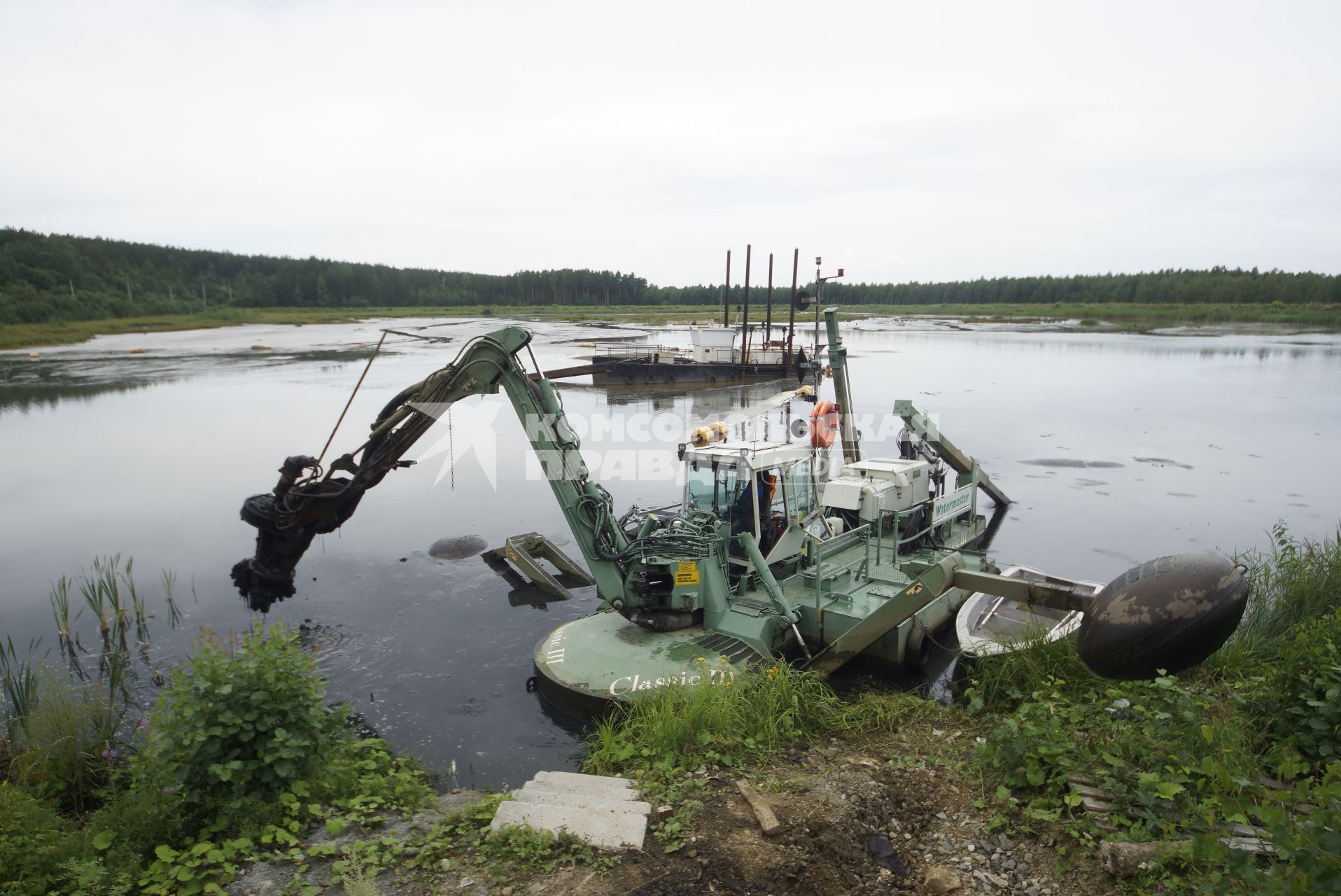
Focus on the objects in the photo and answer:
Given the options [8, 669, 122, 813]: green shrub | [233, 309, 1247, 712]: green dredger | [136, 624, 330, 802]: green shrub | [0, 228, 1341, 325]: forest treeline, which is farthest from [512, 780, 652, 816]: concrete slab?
[0, 228, 1341, 325]: forest treeline

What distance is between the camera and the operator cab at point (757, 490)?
9.28 metres

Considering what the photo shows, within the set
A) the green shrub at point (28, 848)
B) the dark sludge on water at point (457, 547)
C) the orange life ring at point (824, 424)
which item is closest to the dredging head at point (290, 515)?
the green shrub at point (28, 848)

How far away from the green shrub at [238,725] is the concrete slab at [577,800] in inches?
59.5

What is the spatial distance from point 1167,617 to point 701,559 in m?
4.95

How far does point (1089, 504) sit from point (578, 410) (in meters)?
20.2

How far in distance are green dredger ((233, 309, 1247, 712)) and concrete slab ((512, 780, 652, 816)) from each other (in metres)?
1.74

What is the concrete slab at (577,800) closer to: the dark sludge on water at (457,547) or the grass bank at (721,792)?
the grass bank at (721,792)

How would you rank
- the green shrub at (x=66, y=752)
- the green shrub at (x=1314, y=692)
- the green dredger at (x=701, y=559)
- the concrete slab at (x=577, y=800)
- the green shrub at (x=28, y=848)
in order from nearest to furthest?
1. the green shrub at (x=28, y=848)
2. the green shrub at (x=1314, y=692)
3. the concrete slab at (x=577, y=800)
4. the green shrub at (x=66, y=752)
5. the green dredger at (x=701, y=559)

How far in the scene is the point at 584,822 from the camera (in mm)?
4680

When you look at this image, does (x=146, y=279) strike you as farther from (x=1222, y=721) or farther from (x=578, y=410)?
(x=1222, y=721)

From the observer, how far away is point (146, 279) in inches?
3588

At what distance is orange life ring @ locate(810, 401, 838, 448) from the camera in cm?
1317

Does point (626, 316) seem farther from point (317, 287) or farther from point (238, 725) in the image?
point (238, 725)

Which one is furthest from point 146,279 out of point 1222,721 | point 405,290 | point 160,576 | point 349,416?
point 1222,721
